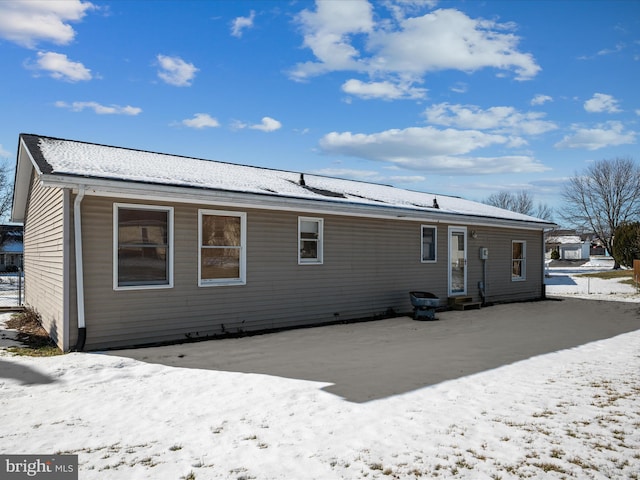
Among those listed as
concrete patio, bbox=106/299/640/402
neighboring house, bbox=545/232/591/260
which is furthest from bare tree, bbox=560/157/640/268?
concrete patio, bbox=106/299/640/402

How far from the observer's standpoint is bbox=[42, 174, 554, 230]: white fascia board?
702 cm

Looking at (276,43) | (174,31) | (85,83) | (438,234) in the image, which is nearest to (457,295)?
(438,234)

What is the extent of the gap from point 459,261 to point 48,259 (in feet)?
36.9

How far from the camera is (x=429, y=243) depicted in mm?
13320

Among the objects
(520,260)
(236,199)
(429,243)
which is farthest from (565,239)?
(236,199)

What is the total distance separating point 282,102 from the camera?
18312mm

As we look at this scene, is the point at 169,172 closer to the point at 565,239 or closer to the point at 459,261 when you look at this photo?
the point at 459,261

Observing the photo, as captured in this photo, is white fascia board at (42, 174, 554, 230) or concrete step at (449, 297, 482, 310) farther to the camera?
concrete step at (449, 297, 482, 310)

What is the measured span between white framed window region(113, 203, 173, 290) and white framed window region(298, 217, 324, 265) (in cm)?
308

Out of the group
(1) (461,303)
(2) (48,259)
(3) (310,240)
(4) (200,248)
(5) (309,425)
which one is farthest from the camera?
(1) (461,303)

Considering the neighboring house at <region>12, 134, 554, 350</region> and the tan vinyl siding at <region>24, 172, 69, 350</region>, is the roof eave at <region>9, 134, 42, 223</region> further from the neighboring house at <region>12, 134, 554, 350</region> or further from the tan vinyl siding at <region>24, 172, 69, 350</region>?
the tan vinyl siding at <region>24, 172, 69, 350</region>

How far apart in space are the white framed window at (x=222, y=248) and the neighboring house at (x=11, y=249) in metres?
43.5

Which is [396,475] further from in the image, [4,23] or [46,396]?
[4,23]

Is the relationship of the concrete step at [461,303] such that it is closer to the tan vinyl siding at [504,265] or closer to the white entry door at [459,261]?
the white entry door at [459,261]
